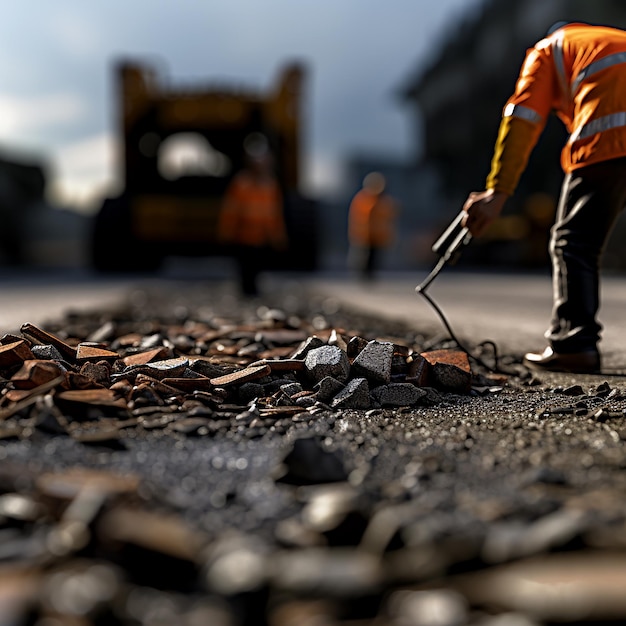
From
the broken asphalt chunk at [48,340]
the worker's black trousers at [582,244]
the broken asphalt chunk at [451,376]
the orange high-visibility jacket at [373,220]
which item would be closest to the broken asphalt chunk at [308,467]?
the broken asphalt chunk at [451,376]

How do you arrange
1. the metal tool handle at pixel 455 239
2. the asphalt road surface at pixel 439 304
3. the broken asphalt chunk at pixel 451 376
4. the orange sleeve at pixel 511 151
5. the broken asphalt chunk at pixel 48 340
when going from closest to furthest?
the broken asphalt chunk at pixel 451 376 < the broken asphalt chunk at pixel 48 340 < the orange sleeve at pixel 511 151 < the metal tool handle at pixel 455 239 < the asphalt road surface at pixel 439 304

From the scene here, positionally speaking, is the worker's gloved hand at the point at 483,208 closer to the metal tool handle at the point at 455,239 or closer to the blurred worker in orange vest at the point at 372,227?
the metal tool handle at the point at 455,239

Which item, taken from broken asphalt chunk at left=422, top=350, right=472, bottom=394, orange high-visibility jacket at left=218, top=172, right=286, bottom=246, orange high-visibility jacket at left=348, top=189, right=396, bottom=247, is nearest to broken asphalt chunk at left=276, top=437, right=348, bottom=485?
broken asphalt chunk at left=422, top=350, right=472, bottom=394

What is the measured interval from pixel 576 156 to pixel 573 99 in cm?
26

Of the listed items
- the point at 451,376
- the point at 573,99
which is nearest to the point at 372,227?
the point at 573,99

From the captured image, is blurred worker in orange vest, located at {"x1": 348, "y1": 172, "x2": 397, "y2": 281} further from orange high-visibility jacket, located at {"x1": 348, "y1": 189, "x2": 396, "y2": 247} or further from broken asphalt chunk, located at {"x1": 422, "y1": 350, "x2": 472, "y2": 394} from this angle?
broken asphalt chunk, located at {"x1": 422, "y1": 350, "x2": 472, "y2": 394}

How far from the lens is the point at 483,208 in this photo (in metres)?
3.40

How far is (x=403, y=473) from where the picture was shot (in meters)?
1.95

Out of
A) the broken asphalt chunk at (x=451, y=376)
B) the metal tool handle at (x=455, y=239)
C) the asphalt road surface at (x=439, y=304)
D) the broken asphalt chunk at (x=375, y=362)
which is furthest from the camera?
the asphalt road surface at (x=439, y=304)

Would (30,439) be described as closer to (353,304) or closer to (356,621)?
(356,621)

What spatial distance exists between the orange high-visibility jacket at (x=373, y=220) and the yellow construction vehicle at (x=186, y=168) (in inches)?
33.5

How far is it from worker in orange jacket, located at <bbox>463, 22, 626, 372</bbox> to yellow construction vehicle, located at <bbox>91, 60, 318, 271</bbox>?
32.5 ft

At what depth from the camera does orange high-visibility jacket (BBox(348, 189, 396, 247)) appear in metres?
12.6

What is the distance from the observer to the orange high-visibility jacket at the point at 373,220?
12562mm
